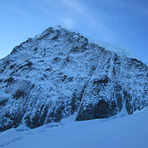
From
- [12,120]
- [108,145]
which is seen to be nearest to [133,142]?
[108,145]

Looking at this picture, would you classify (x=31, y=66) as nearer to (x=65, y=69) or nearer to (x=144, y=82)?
(x=65, y=69)

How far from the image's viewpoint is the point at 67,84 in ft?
61.0

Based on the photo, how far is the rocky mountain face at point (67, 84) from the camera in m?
15.2

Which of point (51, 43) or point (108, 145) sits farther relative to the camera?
point (51, 43)

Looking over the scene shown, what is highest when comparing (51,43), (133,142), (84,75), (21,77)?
(51,43)

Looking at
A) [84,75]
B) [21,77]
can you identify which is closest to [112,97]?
[84,75]

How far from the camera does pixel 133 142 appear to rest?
170 centimetres

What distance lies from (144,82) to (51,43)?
21279 millimetres

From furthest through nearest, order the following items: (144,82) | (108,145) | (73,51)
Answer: (73,51), (144,82), (108,145)

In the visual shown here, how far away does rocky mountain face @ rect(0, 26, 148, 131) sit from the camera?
1520 centimetres

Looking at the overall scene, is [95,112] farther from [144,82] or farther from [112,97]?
[144,82]

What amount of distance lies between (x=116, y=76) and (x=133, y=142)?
18.5 metres

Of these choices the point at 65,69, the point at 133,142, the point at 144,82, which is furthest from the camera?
the point at 65,69

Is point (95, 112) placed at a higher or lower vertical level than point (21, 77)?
lower
